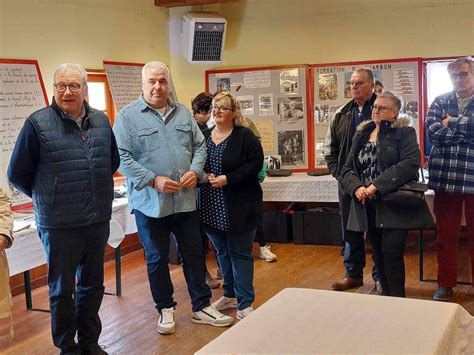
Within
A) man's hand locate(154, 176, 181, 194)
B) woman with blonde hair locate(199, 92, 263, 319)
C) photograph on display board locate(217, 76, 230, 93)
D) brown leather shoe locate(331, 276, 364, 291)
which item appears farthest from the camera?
photograph on display board locate(217, 76, 230, 93)

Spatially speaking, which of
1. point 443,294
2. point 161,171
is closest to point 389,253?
point 443,294

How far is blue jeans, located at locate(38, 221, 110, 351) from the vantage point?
2947mm

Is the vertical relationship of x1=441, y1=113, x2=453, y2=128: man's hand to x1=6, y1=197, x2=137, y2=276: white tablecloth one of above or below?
above

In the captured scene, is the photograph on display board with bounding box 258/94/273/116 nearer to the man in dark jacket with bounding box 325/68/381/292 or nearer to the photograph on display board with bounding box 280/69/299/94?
the photograph on display board with bounding box 280/69/299/94

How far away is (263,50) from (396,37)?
4.30ft

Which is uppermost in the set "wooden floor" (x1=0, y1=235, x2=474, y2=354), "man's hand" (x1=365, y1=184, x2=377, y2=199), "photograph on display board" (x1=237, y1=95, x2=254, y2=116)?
"photograph on display board" (x1=237, y1=95, x2=254, y2=116)

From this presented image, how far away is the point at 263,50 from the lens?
6273 mm

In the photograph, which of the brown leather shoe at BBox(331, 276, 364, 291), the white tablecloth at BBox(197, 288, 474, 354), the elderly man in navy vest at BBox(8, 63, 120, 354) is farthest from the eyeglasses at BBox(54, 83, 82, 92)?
the brown leather shoe at BBox(331, 276, 364, 291)

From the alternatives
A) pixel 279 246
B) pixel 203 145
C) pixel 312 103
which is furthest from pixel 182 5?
pixel 203 145

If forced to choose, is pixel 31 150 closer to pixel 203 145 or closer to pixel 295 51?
pixel 203 145

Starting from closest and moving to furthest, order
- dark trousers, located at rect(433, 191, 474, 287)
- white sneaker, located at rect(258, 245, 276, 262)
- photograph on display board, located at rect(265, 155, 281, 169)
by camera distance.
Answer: dark trousers, located at rect(433, 191, 474, 287) < white sneaker, located at rect(258, 245, 276, 262) < photograph on display board, located at rect(265, 155, 281, 169)

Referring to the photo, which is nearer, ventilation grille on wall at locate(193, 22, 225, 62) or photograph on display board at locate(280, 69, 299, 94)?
photograph on display board at locate(280, 69, 299, 94)

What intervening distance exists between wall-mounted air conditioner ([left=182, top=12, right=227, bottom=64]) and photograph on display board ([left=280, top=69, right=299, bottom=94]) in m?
0.71

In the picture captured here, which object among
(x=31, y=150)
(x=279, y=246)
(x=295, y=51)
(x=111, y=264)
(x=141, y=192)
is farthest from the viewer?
(x=295, y=51)
